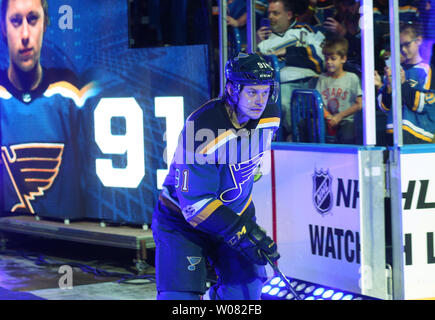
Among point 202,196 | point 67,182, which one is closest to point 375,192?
point 202,196

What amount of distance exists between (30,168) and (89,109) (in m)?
1.04

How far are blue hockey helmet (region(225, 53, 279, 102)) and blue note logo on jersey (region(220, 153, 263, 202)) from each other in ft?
1.28

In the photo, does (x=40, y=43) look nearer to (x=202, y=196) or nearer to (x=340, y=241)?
(x=340, y=241)

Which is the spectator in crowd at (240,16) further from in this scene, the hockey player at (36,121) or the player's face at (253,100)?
the player's face at (253,100)

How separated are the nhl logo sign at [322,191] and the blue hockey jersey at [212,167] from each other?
76.5 inches

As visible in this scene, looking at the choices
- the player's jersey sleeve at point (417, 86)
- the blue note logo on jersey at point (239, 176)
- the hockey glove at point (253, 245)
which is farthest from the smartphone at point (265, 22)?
the hockey glove at point (253, 245)

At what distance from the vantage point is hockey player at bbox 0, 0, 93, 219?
27.6 feet

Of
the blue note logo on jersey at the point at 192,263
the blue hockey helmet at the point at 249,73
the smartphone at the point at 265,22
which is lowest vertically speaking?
the blue note logo on jersey at the point at 192,263

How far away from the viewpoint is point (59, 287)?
725cm

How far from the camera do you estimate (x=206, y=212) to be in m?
4.29

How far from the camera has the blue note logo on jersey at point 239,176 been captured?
4.45 meters

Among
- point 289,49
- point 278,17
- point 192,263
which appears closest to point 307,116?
point 289,49

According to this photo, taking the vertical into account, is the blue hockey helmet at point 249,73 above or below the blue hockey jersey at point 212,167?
above

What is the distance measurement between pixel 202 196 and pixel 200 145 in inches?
10.4
